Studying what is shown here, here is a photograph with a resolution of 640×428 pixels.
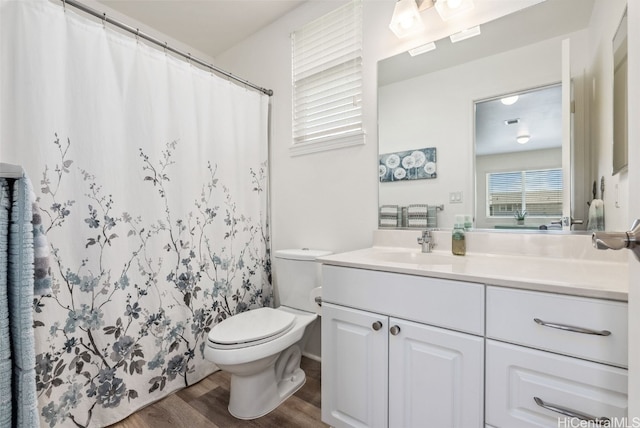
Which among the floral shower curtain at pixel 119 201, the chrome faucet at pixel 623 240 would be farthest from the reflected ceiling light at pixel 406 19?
the chrome faucet at pixel 623 240

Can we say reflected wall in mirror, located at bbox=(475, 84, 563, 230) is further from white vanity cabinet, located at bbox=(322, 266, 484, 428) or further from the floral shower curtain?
the floral shower curtain

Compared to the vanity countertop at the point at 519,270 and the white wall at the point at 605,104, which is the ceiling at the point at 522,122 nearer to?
the white wall at the point at 605,104

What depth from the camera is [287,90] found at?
2.11 metres

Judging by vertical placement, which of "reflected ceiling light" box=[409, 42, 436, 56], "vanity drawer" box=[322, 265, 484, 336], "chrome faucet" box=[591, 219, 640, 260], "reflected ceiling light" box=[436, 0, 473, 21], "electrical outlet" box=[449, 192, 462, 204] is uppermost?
"reflected ceiling light" box=[436, 0, 473, 21]

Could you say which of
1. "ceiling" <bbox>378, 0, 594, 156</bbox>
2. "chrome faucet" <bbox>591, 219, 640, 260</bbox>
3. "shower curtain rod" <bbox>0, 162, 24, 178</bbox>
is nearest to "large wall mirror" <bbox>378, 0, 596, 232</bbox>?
"ceiling" <bbox>378, 0, 594, 156</bbox>

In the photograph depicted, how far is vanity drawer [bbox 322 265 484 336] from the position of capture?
0.95 metres

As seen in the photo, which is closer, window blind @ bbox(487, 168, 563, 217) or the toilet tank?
window blind @ bbox(487, 168, 563, 217)

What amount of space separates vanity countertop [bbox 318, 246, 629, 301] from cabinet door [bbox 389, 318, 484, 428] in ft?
0.67

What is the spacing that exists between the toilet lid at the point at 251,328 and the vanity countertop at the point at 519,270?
0.48m

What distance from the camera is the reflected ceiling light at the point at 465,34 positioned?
4.59 ft

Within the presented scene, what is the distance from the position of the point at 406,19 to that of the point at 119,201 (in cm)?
176

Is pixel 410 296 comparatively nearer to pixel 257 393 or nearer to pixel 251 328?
pixel 251 328

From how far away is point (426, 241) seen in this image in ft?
4.89

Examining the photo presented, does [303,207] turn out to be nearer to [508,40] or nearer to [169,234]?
[169,234]
